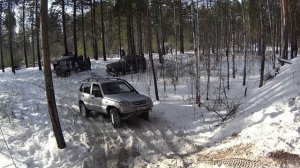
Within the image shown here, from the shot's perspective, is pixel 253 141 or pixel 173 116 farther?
pixel 173 116

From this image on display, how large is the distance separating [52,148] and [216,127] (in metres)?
5.62

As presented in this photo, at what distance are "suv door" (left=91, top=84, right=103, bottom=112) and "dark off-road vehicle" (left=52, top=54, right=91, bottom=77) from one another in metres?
16.3

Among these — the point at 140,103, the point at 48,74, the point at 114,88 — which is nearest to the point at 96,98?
the point at 114,88

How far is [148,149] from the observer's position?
12602 millimetres

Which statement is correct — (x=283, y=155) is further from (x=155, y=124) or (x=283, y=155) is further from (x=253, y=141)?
(x=155, y=124)

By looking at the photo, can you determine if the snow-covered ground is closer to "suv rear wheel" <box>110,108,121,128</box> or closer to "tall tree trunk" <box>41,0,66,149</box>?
"suv rear wheel" <box>110,108,121,128</box>

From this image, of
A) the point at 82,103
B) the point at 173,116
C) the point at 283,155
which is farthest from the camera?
the point at 82,103

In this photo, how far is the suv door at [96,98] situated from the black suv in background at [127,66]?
46.6ft

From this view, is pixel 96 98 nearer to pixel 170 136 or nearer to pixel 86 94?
pixel 86 94

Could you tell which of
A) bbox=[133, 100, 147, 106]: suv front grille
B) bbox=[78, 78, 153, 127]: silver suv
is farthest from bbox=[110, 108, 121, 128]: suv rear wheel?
bbox=[133, 100, 147, 106]: suv front grille

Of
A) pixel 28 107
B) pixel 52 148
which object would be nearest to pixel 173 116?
pixel 52 148

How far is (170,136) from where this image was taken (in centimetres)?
1381

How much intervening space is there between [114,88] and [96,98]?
0.85 metres

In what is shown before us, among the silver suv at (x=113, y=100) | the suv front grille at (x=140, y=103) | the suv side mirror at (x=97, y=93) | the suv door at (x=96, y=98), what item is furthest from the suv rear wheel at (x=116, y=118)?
the suv side mirror at (x=97, y=93)
